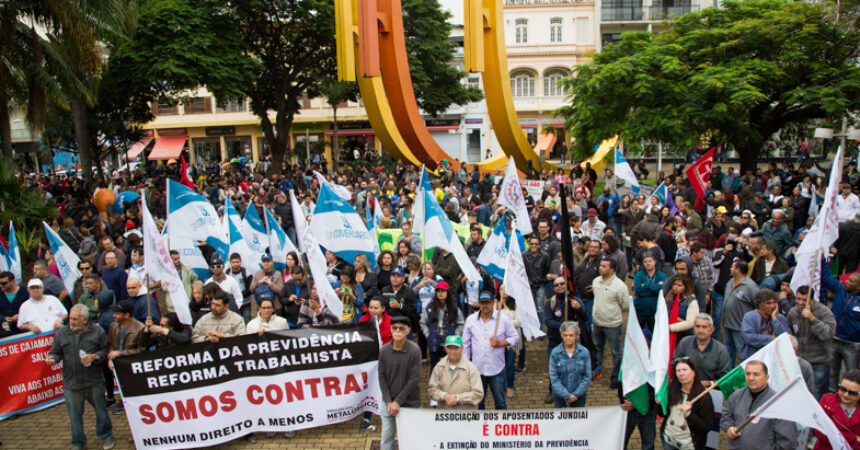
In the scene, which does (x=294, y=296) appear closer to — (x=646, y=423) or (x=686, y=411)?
(x=646, y=423)

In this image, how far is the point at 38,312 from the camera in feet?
25.6

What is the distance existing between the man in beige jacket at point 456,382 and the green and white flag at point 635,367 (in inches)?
53.2

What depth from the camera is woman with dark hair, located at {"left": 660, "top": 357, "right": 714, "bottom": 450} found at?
516 centimetres

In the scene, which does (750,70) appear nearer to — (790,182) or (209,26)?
(790,182)

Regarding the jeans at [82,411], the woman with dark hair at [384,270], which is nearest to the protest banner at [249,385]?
the jeans at [82,411]

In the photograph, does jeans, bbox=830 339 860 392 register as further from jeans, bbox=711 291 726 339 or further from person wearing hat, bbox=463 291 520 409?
person wearing hat, bbox=463 291 520 409

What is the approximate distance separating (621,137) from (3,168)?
16.7 meters

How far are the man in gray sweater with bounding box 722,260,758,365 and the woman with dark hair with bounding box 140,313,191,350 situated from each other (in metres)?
6.14

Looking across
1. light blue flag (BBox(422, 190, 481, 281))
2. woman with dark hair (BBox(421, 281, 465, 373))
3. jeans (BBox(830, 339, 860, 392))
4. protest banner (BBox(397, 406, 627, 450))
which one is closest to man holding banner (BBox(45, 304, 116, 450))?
woman with dark hair (BBox(421, 281, 465, 373))

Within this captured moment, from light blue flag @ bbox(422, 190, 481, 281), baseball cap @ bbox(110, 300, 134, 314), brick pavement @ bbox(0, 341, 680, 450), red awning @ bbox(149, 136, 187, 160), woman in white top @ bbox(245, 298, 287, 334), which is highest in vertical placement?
red awning @ bbox(149, 136, 187, 160)

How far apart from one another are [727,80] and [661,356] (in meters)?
15.6

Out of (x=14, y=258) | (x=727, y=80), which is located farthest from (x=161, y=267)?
(x=727, y=80)

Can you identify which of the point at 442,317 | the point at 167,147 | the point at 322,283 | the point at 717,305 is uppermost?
the point at 167,147

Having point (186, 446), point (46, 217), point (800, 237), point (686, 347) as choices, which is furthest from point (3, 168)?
point (800, 237)
